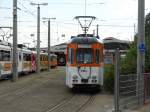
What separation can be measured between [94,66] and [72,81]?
1.46 metres

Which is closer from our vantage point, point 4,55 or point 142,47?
point 142,47

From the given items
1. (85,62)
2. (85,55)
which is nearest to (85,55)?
(85,55)

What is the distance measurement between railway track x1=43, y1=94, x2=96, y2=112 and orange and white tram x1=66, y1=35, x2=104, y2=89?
1.02 meters

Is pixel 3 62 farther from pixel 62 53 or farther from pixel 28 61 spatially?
pixel 62 53

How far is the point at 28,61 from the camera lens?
53.2m

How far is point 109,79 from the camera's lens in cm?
2822

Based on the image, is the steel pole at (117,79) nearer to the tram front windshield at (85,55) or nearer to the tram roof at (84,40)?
the tram front windshield at (85,55)

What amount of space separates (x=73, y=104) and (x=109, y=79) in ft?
20.6

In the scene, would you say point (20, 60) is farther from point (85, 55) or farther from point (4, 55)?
point (85, 55)

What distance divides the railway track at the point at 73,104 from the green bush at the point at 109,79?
1.60 m

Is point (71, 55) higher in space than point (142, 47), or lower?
lower

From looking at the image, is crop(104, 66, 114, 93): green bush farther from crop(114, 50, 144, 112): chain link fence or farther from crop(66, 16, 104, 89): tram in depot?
crop(114, 50, 144, 112): chain link fence

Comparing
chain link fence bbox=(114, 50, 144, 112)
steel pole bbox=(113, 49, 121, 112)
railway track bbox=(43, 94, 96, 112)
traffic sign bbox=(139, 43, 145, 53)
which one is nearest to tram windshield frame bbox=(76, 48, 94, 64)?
railway track bbox=(43, 94, 96, 112)

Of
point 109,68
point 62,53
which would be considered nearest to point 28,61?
point 109,68
